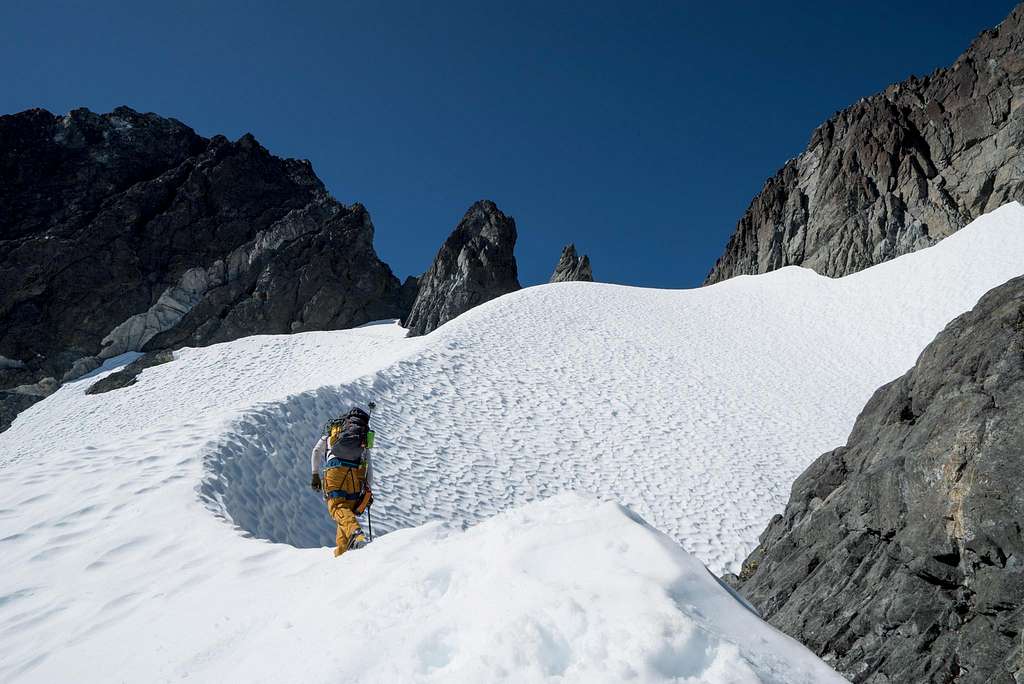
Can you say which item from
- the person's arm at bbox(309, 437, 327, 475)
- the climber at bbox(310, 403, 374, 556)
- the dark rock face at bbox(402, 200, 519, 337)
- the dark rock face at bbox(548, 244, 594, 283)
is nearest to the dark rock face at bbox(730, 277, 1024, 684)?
the climber at bbox(310, 403, 374, 556)

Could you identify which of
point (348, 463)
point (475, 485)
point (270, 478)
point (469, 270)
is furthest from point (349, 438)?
point (469, 270)

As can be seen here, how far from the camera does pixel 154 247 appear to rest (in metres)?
52.3

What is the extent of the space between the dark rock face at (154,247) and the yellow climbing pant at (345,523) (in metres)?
45.0

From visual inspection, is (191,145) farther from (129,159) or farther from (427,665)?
(427,665)

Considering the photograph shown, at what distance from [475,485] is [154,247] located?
52348mm

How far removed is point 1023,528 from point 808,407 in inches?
643

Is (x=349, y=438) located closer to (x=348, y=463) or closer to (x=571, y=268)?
(x=348, y=463)

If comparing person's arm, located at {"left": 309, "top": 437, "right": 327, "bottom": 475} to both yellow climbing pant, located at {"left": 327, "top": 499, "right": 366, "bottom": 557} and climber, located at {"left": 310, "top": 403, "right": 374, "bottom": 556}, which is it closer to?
climber, located at {"left": 310, "top": 403, "right": 374, "bottom": 556}

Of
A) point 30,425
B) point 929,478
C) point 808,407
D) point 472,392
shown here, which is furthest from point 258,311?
point 929,478

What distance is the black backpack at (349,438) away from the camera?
7484 millimetres

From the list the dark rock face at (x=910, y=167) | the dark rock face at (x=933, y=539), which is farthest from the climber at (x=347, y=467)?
the dark rock face at (x=910, y=167)

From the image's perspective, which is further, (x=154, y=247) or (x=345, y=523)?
(x=154, y=247)

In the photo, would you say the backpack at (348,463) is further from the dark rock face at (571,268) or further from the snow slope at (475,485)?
the dark rock face at (571,268)

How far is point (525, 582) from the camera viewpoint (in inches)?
133
